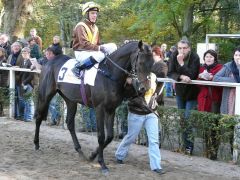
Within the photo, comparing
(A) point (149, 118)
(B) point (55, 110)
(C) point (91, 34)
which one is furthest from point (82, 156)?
(B) point (55, 110)

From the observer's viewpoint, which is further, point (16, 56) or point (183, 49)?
point (16, 56)

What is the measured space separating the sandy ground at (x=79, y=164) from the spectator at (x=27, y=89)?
2.17 meters

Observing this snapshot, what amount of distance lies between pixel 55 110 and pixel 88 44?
3882 mm

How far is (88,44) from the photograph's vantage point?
6969 mm

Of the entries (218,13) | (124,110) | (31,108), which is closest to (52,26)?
(218,13)

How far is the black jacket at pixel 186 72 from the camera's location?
7848 millimetres

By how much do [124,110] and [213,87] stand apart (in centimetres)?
188

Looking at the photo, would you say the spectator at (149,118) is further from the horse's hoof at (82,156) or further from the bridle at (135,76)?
the horse's hoof at (82,156)

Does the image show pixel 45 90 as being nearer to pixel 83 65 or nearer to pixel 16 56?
pixel 83 65

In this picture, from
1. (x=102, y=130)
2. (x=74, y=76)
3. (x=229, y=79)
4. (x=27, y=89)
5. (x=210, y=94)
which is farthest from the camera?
(x=27, y=89)

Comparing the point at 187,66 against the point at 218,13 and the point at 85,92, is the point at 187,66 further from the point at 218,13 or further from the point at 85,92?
the point at 218,13

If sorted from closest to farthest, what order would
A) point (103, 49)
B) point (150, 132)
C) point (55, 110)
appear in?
point (150, 132) < point (103, 49) < point (55, 110)

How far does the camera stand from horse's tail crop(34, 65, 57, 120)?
805 centimetres

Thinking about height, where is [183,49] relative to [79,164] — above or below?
above
